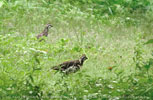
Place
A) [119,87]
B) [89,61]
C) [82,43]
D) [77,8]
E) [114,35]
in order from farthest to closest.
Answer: [77,8] < [114,35] < [82,43] < [89,61] < [119,87]

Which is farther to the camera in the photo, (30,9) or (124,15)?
(124,15)

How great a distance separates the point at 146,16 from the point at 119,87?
9.94 m

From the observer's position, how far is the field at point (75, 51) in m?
→ 5.25

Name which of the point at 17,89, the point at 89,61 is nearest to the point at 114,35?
the point at 89,61

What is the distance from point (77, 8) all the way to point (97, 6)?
91 cm

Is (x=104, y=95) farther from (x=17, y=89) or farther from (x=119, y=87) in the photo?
(x=17, y=89)

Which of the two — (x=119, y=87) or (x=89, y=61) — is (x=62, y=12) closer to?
(x=89, y=61)

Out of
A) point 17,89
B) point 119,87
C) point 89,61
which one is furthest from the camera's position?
point 89,61

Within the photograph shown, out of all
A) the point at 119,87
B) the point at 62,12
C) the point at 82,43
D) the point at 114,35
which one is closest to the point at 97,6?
the point at 62,12

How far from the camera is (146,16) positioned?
612 inches

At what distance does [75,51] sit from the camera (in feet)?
31.8

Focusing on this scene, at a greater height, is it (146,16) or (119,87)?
(119,87)

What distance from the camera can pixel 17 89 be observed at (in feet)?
17.0

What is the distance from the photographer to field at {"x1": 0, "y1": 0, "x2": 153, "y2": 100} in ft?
17.2
